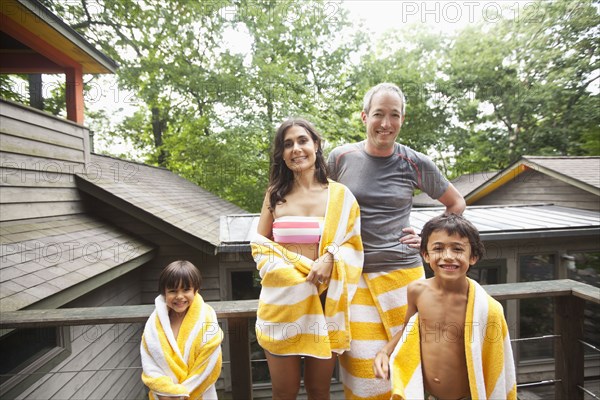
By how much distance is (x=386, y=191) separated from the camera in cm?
143

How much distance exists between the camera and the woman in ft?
4.00

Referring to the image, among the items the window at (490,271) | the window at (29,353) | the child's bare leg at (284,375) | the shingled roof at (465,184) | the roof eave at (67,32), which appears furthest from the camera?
the shingled roof at (465,184)

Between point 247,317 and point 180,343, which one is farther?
point 247,317

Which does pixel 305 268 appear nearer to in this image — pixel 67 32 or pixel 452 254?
pixel 452 254

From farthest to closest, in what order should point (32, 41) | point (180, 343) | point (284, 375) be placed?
point (32, 41) → point (180, 343) → point (284, 375)

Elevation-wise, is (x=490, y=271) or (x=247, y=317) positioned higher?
(x=247, y=317)

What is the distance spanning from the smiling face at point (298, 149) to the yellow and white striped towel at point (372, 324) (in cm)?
53

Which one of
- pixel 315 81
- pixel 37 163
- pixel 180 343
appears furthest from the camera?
pixel 315 81

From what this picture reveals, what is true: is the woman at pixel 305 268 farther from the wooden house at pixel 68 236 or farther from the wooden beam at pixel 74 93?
the wooden beam at pixel 74 93

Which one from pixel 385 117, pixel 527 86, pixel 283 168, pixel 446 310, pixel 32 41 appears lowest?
pixel 446 310

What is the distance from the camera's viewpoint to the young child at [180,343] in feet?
4.26

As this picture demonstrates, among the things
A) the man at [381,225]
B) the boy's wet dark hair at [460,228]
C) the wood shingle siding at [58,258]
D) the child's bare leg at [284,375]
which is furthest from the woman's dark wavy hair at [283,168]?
the wood shingle siding at [58,258]

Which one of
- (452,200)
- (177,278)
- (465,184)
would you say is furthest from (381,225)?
(465,184)

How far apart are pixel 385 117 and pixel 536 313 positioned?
6.85 m
